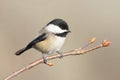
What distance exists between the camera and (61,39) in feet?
9.78

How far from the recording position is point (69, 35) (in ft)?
21.5

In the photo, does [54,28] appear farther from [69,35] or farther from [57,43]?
[69,35]

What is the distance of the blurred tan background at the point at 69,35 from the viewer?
604 cm

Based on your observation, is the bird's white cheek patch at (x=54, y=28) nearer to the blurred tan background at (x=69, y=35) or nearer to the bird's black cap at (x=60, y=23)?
the bird's black cap at (x=60, y=23)

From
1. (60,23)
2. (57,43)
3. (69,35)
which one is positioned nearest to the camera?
(60,23)

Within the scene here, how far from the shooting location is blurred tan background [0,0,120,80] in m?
6.04

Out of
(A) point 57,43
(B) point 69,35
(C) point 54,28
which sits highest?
(C) point 54,28

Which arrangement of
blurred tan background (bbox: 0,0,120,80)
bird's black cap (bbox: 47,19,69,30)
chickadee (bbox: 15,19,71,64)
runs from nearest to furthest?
bird's black cap (bbox: 47,19,69,30) < chickadee (bbox: 15,19,71,64) < blurred tan background (bbox: 0,0,120,80)

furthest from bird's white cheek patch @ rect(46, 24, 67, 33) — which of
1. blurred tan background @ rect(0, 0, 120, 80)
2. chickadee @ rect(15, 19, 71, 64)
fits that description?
blurred tan background @ rect(0, 0, 120, 80)

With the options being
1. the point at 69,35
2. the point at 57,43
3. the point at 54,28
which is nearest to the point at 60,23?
the point at 54,28

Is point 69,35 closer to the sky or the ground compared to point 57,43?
closer to the ground

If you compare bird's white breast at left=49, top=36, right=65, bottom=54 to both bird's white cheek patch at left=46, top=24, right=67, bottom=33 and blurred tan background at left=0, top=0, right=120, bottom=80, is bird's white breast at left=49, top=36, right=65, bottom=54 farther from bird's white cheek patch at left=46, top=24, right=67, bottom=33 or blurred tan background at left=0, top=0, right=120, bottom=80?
blurred tan background at left=0, top=0, right=120, bottom=80

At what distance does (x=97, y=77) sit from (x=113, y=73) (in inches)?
7.7

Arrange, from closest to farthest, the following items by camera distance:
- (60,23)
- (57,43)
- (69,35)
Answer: (60,23), (57,43), (69,35)
